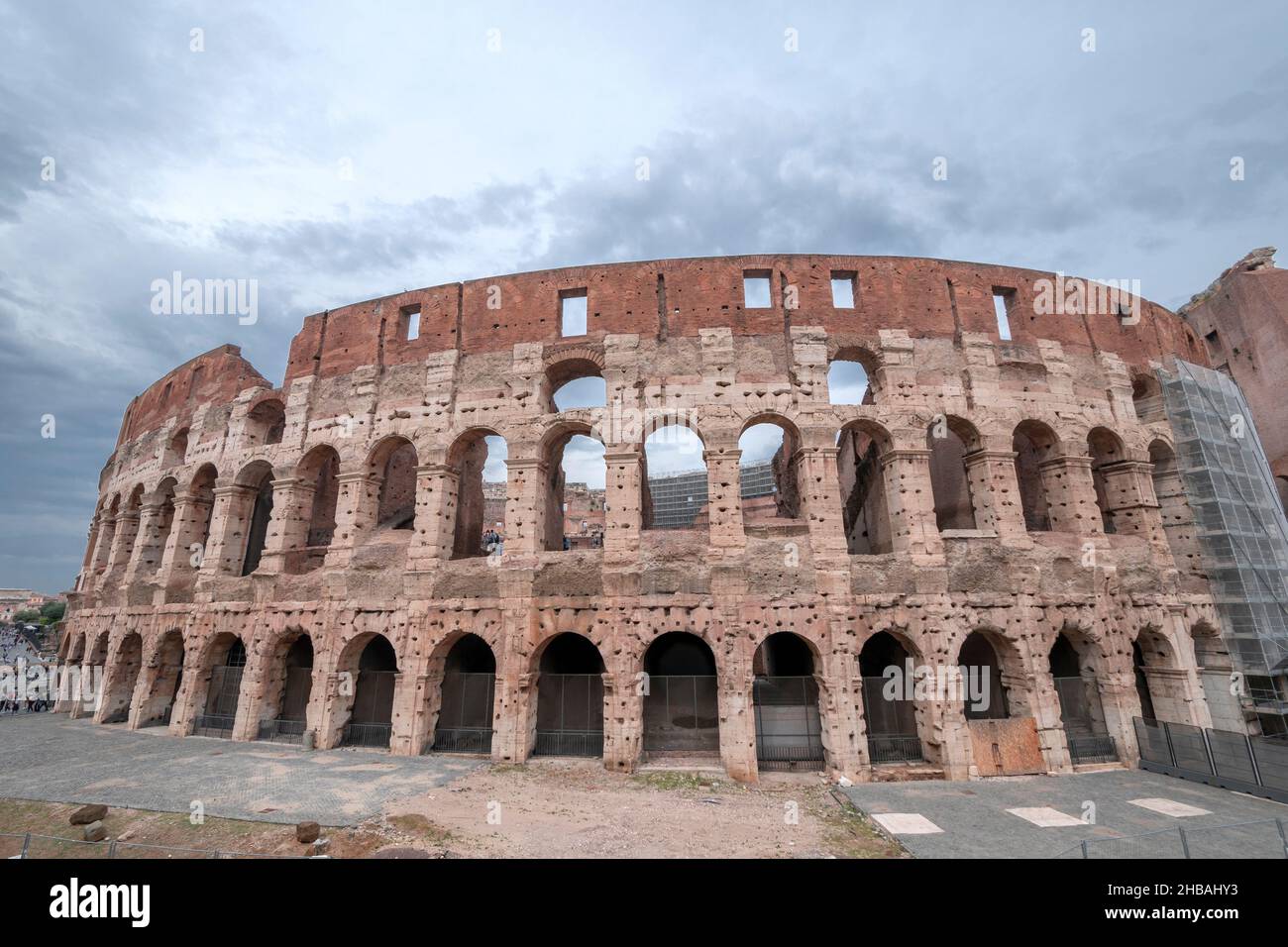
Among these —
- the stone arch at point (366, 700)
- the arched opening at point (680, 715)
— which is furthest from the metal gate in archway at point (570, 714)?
the stone arch at point (366, 700)

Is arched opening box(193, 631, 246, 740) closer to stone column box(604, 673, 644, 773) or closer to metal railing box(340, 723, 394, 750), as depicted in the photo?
metal railing box(340, 723, 394, 750)

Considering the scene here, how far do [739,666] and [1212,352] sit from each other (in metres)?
25.7

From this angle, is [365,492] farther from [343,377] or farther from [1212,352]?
[1212,352]

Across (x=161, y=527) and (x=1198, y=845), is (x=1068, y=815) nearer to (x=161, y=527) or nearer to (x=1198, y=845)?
(x=1198, y=845)

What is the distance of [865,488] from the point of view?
725 inches

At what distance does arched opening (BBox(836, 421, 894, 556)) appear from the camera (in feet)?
49.6

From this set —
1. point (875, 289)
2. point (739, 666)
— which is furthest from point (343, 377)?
point (875, 289)

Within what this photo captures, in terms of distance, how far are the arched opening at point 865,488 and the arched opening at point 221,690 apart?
18.5 metres

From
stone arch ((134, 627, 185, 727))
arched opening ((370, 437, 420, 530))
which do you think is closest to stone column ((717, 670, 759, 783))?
arched opening ((370, 437, 420, 530))

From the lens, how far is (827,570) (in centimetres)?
1320

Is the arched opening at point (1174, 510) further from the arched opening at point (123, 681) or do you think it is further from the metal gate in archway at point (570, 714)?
the arched opening at point (123, 681)

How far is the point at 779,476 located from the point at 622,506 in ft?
34.1

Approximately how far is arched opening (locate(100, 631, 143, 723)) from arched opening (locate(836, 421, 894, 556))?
24.3 m

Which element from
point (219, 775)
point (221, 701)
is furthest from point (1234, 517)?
point (221, 701)
